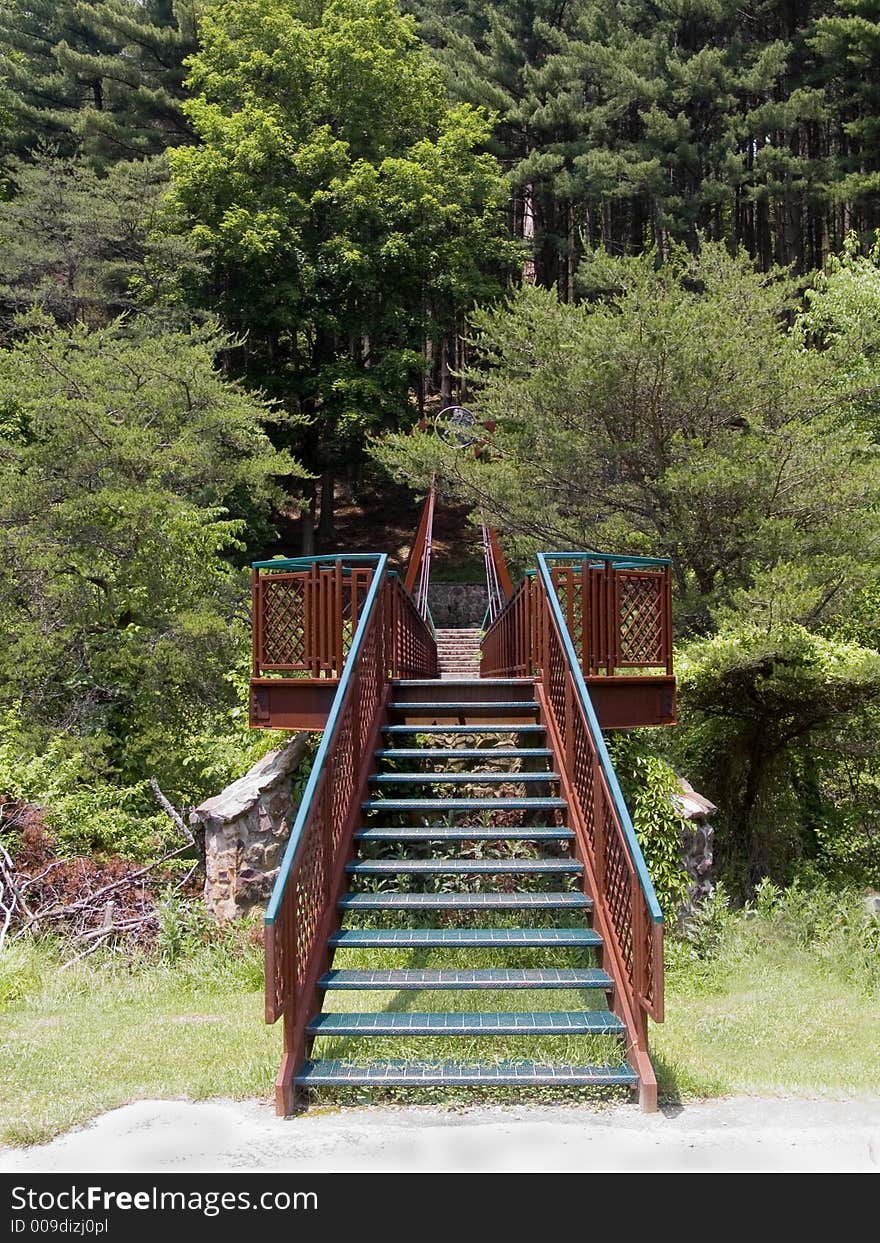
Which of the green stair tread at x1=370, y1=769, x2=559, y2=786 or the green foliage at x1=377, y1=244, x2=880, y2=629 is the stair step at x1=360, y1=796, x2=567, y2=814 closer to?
the green stair tread at x1=370, y1=769, x2=559, y2=786

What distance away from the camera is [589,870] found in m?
5.57

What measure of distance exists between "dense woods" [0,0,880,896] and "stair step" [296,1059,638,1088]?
397 centimetres

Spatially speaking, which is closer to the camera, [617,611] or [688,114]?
[617,611]

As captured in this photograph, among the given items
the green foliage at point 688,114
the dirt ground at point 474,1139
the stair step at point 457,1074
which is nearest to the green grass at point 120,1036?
the dirt ground at point 474,1139

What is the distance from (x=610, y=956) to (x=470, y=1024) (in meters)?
0.83

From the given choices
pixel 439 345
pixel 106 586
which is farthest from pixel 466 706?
pixel 439 345

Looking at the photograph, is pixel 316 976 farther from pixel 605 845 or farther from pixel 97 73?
pixel 97 73

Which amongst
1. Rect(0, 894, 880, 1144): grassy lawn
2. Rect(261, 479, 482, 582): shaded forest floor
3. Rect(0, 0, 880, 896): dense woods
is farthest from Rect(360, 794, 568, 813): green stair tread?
Rect(261, 479, 482, 582): shaded forest floor

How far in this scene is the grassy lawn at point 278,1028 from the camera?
4.54 meters

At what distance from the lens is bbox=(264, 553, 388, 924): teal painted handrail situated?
435 centimetres

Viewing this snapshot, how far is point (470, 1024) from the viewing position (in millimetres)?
4598

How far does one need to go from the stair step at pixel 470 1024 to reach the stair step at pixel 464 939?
0.37 m

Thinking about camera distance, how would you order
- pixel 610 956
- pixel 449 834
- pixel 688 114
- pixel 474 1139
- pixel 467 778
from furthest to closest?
pixel 688 114 < pixel 467 778 < pixel 449 834 < pixel 610 956 < pixel 474 1139

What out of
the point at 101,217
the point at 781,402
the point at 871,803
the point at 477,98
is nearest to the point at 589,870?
the point at 871,803
